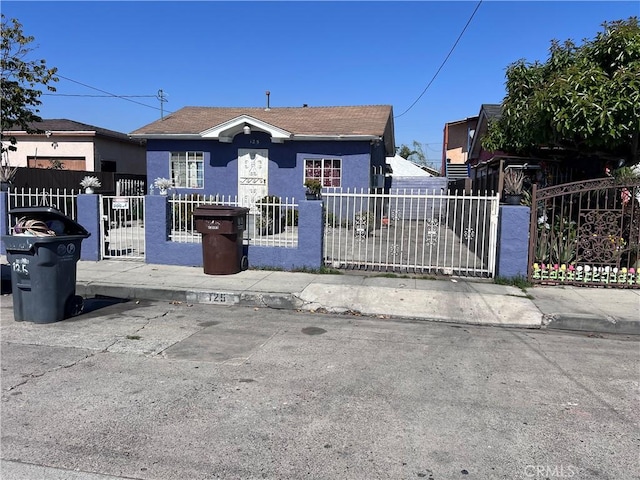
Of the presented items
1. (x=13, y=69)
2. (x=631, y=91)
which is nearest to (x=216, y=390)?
(x=631, y=91)

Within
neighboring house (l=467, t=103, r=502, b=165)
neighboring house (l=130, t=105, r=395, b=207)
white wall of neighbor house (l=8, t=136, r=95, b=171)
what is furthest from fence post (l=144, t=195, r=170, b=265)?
white wall of neighbor house (l=8, t=136, r=95, b=171)

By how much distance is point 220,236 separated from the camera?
930 centimetres

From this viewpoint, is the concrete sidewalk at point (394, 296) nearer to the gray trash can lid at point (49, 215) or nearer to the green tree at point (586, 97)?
the gray trash can lid at point (49, 215)

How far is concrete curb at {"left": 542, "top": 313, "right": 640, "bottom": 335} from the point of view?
22.4ft

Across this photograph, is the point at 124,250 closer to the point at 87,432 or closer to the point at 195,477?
the point at 87,432

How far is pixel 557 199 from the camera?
33.4ft

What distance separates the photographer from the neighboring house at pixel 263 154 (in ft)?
56.1

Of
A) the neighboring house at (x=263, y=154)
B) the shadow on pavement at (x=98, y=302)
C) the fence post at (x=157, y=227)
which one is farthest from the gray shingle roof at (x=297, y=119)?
the shadow on pavement at (x=98, y=302)

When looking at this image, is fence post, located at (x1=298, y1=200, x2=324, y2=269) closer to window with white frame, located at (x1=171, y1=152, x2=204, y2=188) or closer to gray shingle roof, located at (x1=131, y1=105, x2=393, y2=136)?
gray shingle roof, located at (x1=131, y1=105, x2=393, y2=136)

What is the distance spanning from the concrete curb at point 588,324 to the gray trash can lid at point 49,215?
6.70m

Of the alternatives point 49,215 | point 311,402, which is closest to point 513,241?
point 311,402

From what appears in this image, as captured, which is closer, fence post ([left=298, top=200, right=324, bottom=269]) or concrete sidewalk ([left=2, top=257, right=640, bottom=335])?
concrete sidewalk ([left=2, top=257, right=640, bottom=335])

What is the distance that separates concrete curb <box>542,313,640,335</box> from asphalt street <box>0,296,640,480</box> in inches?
11.2

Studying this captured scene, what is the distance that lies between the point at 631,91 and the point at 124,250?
10.6 meters
